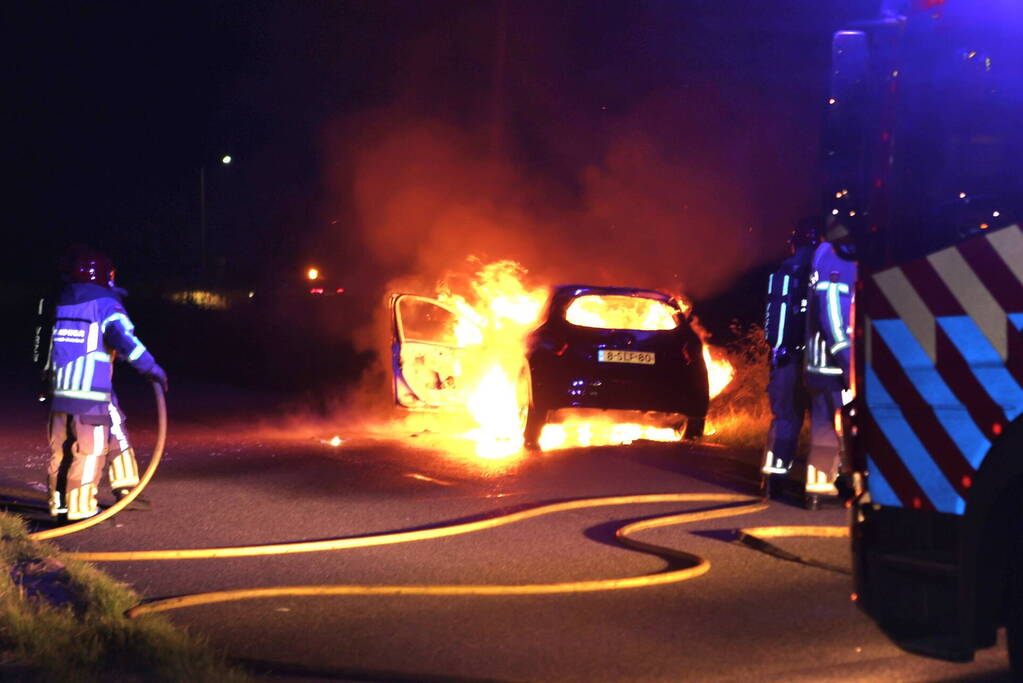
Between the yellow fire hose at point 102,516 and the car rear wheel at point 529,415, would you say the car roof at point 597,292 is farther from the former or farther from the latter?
the yellow fire hose at point 102,516

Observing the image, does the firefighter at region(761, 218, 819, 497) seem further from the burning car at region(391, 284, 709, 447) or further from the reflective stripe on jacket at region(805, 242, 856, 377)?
the burning car at region(391, 284, 709, 447)

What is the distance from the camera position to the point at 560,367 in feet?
41.7

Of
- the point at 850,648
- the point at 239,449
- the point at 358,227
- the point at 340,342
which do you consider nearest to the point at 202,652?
the point at 850,648

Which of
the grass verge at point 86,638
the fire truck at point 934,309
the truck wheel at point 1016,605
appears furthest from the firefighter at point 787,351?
the truck wheel at point 1016,605

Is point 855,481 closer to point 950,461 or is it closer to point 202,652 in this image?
point 950,461

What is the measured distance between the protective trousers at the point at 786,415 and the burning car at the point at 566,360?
10.7 ft

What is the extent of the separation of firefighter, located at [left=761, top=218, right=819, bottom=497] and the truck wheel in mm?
5021

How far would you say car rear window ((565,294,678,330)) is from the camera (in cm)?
1312

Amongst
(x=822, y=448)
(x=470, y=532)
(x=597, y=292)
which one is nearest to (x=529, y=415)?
(x=597, y=292)

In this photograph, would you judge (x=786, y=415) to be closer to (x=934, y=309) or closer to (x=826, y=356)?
(x=826, y=356)

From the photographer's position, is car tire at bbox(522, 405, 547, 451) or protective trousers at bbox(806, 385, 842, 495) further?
car tire at bbox(522, 405, 547, 451)

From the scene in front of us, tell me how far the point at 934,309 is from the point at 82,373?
591 cm

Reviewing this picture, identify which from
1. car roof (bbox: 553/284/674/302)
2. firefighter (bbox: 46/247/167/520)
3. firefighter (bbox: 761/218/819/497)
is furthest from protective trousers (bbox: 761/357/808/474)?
firefighter (bbox: 46/247/167/520)

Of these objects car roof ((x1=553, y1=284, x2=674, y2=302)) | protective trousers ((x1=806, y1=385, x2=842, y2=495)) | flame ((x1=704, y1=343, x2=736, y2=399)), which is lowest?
protective trousers ((x1=806, y1=385, x2=842, y2=495))
